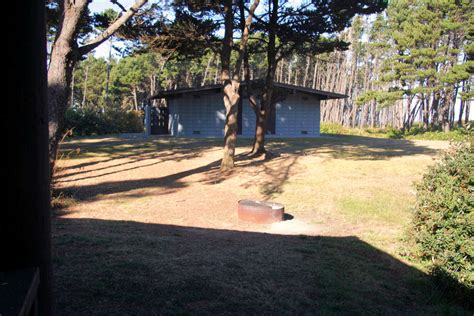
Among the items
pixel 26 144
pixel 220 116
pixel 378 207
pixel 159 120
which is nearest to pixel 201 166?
pixel 378 207

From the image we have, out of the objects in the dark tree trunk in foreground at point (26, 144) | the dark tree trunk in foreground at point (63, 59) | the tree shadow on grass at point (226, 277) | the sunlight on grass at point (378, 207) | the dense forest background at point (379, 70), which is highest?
the dense forest background at point (379, 70)

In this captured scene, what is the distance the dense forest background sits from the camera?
32.6 meters

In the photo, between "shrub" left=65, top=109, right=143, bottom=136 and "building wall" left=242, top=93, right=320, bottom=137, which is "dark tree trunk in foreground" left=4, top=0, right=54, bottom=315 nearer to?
"building wall" left=242, top=93, right=320, bottom=137

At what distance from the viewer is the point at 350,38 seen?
5738 cm

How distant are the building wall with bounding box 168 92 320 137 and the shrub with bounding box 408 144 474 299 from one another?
20792 millimetres

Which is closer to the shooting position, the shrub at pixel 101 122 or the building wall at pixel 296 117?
the building wall at pixel 296 117

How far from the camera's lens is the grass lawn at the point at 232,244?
3.65 m

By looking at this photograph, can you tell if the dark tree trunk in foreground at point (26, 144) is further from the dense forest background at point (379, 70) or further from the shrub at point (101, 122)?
the shrub at point (101, 122)

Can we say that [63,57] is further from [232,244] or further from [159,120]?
[159,120]

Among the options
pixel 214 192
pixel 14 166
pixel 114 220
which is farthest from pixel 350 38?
pixel 14 166

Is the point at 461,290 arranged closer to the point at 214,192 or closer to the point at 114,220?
the point at 114,220

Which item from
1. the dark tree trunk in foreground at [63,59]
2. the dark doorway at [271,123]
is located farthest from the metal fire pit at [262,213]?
the dark doorway at [271,123]

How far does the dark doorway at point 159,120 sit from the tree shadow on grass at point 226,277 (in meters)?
21.9

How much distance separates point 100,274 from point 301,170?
33.5 feet
